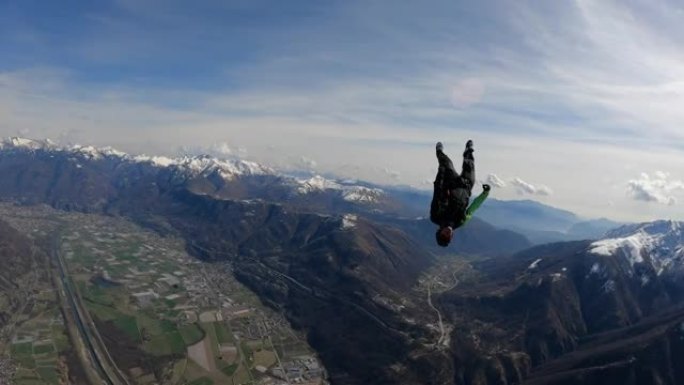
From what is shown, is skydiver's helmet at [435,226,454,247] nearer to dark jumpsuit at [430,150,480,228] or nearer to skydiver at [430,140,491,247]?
skydiver at [430,140,491,247]

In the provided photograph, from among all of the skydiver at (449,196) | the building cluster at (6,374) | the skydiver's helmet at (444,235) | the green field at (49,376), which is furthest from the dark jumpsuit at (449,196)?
the building cluster at (6,374)

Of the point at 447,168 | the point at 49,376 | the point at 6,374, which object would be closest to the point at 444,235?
the point at 447,168

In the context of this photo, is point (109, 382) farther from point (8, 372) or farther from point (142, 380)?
point (8, 372)

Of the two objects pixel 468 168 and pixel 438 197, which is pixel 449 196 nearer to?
pixel 438 197

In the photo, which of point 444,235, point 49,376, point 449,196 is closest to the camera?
point 444,235

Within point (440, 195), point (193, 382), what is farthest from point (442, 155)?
point (193, 382)

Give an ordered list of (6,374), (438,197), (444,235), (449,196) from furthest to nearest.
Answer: (6,374)
(438,197)
(449,196)
(444,235)

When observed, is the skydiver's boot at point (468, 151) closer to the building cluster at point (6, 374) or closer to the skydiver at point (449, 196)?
the skydiver at point (449, 196)

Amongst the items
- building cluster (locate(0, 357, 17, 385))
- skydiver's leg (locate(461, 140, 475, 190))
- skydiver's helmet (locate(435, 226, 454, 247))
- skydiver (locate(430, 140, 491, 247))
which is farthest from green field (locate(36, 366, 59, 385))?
→ skydiver's leg (locate(461, 140, 475, 190))

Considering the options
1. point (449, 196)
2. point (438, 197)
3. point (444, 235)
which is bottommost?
point (444, 235)
